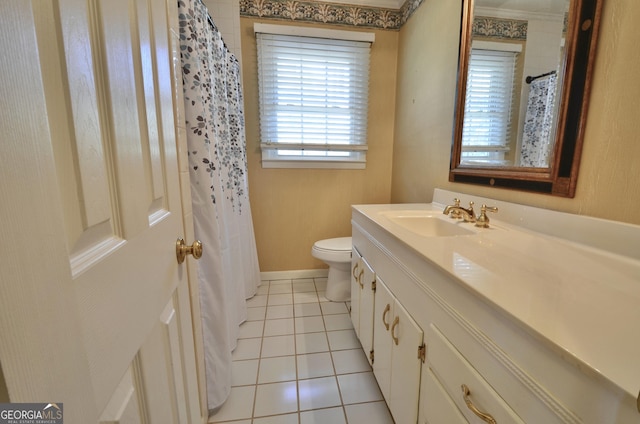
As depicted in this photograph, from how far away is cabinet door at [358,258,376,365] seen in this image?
1327 mm

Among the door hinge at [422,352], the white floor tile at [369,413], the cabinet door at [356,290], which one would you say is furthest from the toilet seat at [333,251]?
the door hinge at [422,352]

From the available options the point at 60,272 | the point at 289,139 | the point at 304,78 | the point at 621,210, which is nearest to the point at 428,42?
the point at 304,78

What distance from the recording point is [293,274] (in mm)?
2555

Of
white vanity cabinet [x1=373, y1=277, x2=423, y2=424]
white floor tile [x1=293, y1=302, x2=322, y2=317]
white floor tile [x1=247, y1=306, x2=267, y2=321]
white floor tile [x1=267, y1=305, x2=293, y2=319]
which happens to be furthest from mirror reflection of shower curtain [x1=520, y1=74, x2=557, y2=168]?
white floor tile [x1=247, y1=306, x2=267, y2=321]

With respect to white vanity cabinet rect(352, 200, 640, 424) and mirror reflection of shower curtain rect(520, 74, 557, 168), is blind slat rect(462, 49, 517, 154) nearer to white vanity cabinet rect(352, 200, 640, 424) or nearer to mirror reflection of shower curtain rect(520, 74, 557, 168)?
mirror reflection of shower curtain rect(520, 74, 557, 168)

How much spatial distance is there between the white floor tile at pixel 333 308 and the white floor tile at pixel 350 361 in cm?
42

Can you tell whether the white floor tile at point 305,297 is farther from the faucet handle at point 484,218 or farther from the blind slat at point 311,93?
the faucet handle at point 484,218

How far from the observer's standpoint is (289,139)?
2.28 metres

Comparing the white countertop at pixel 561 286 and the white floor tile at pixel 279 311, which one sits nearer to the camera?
the white countertop at pixel 561 286

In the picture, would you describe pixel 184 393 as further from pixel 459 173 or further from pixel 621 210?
pixel 459 173

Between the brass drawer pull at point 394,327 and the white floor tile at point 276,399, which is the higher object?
the brass drawer pull at point 394,327

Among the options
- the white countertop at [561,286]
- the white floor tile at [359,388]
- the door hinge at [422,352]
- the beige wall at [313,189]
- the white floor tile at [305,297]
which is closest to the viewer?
the white countertop at [561,286]

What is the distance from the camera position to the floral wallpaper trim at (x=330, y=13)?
6.80 feet

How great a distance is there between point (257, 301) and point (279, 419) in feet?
3.48
